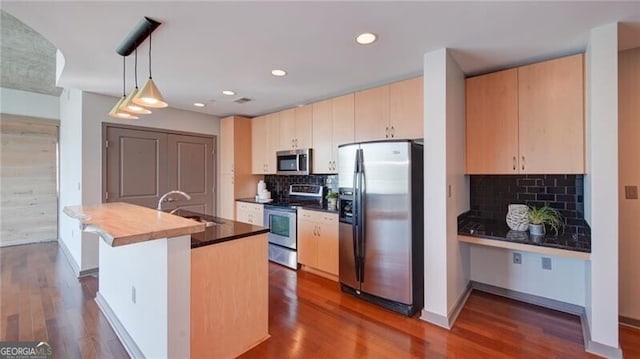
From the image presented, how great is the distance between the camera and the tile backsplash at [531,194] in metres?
2.67

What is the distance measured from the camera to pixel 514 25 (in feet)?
6.46

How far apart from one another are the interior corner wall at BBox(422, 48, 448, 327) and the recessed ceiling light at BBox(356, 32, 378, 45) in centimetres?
58

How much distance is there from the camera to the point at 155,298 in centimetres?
176

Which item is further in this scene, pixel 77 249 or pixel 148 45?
pixel 77 249

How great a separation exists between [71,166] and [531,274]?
5.96 meters

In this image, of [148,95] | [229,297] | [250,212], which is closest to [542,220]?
[229,297]

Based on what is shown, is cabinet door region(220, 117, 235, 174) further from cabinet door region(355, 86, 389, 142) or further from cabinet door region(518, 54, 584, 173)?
cabinet door region(518, 54, 584, 173)

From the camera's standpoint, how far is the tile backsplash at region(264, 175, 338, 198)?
13.9 ft

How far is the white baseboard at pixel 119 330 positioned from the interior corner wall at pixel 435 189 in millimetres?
2264

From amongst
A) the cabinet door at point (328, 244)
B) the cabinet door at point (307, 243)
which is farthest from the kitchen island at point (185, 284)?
the cabinet door at point (307, 243)

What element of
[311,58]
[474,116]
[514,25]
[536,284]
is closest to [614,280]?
[536,284]

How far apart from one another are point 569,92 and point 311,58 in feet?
7.20

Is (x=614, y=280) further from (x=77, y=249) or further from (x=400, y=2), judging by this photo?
(x=77, y=249)

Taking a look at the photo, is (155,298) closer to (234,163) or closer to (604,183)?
(604,183)
